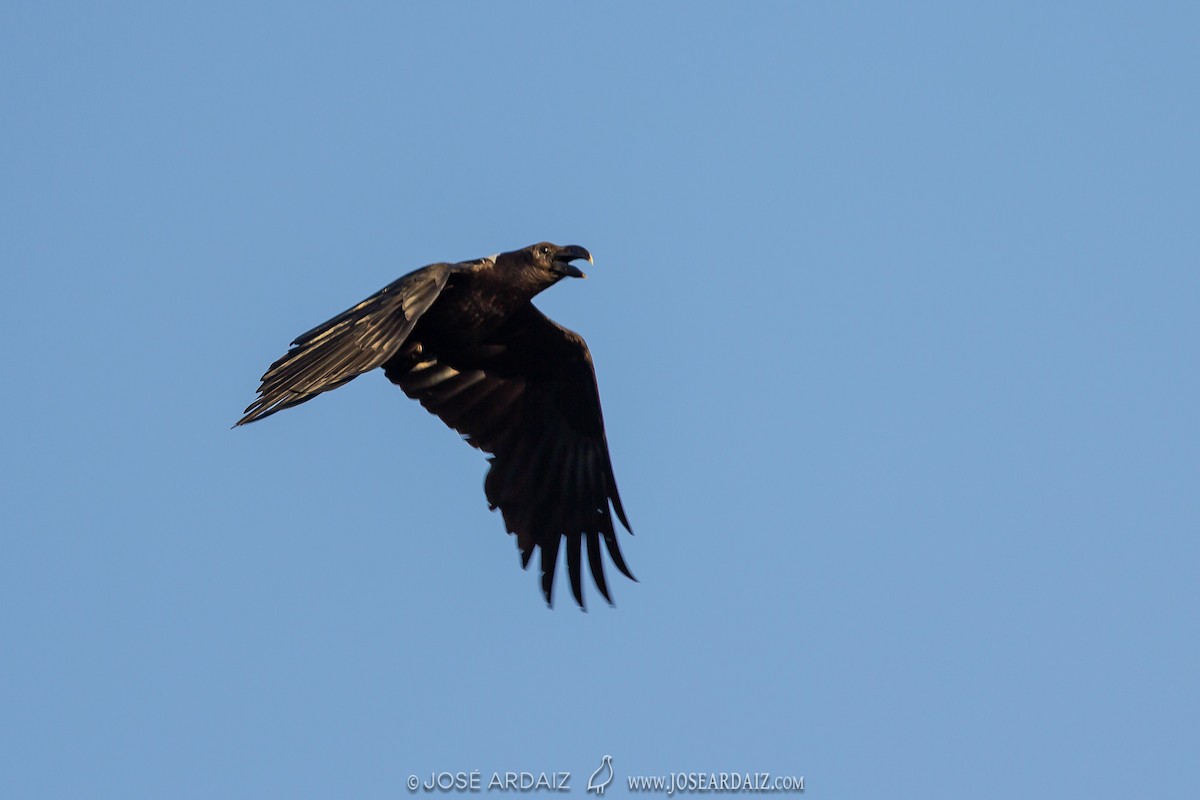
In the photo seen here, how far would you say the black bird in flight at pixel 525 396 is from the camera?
42.9ft

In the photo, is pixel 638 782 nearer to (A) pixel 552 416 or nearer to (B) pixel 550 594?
(B) pixel 550 594

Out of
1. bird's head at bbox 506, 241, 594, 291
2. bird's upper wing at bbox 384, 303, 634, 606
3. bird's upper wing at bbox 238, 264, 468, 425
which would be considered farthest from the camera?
bird's upper wing at bbox 384, 303, 634, 606

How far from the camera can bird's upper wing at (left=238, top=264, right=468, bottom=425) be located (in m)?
10.8

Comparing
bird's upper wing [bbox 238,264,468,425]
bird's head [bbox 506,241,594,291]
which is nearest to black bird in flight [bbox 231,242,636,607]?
bird's head [bbox 506,241,594,291]

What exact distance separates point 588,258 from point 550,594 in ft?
9.91

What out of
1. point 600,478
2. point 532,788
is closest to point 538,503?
point 600,478

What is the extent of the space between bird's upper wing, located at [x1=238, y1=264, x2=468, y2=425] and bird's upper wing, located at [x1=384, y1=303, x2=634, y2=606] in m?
1.90

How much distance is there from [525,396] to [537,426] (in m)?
0.30

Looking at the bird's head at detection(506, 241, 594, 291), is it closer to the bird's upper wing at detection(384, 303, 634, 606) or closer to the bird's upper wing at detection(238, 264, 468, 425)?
the bird's upper wing at detection(384, 303, 634, 606)

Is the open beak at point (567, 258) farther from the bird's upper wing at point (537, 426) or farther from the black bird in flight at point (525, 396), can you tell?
the bird's upper wing at point (537, 426)

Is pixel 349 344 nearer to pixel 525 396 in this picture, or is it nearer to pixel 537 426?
pixel 525 396

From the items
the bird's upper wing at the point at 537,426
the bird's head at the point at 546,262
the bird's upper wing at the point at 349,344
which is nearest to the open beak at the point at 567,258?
the bird's head at the point at 546,262

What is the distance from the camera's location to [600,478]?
1423cm

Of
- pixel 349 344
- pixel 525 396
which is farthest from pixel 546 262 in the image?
pixel 349 344
